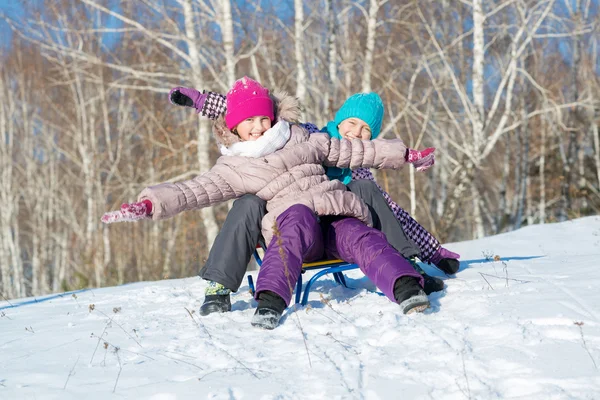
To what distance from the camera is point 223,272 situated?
3373mm

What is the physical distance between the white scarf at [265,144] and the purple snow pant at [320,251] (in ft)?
1.37

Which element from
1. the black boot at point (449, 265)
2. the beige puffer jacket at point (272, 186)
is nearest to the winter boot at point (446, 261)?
the black boot at point (449, 265)

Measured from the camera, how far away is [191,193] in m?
3.50

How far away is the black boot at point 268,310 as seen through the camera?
300cm

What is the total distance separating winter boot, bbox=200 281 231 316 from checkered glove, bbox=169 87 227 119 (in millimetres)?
1101

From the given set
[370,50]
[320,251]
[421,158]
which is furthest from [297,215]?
[370,50]

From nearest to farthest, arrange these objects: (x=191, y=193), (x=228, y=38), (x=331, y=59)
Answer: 1. (x=191, y=193)
2. (x=228, y=38)
3. (x=331, y=59)

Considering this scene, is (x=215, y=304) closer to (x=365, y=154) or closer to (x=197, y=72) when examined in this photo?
(x=365, y=154)

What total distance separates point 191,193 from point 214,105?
72 cm

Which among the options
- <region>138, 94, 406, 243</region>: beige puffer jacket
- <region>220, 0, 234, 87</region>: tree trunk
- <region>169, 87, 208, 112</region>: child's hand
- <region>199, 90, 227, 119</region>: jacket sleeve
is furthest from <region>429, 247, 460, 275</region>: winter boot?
<region>220, 0, 234, 87</region>: tree trunk

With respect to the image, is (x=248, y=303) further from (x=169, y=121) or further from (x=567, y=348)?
(x=169, y=121)

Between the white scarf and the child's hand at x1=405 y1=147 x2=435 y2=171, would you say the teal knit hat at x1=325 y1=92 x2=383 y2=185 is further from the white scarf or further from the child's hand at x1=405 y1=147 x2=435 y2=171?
the white scarf

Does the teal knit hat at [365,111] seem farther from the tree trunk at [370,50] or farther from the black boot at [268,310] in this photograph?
the tree trunk at [370,50]

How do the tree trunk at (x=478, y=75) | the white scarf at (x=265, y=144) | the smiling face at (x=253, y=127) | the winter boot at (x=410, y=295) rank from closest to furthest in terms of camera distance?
the winter boot at (x=410, y=295) < the white scarf at (x=265, y=144) < the smiling face at (x=253, y=127) < the tree trunk at (x=478, y=75)
